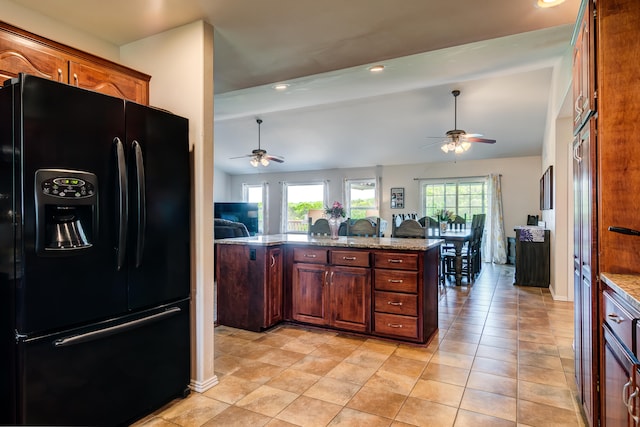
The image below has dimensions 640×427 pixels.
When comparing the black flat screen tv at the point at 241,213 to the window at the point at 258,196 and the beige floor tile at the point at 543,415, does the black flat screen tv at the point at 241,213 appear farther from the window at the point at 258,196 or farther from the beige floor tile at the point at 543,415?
the beige floor tile at the point at 543,415

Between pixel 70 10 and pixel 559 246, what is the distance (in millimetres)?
5575

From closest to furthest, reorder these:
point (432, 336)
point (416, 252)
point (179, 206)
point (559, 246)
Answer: point (179, 206) → point (416, 252) → point (432, 336) → point (559, 246)

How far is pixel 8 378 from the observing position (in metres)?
1.52

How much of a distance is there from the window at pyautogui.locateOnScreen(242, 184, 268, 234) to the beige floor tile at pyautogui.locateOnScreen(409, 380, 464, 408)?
9199 millimetres

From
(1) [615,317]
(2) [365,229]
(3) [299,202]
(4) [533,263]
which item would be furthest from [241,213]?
(1) [615,317]

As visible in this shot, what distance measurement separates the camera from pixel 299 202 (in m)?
10.8

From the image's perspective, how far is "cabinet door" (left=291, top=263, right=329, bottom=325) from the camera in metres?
3.43

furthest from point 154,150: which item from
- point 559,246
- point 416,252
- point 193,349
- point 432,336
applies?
point 559,246

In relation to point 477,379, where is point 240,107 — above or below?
above

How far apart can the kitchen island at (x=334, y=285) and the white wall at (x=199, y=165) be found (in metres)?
1.02

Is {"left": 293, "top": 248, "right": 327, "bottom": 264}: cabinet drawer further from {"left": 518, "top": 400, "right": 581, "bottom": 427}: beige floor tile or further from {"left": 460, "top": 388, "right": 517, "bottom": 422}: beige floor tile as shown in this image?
{"left": 518, "top": 400, "right": 581, "bottom": 427}: beige floor tile

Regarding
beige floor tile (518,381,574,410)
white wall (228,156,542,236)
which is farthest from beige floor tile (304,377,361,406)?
white wall (228,156,542,236)

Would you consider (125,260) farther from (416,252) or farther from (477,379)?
(477,379)

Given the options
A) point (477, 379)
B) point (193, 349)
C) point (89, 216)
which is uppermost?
point (89, 216)
